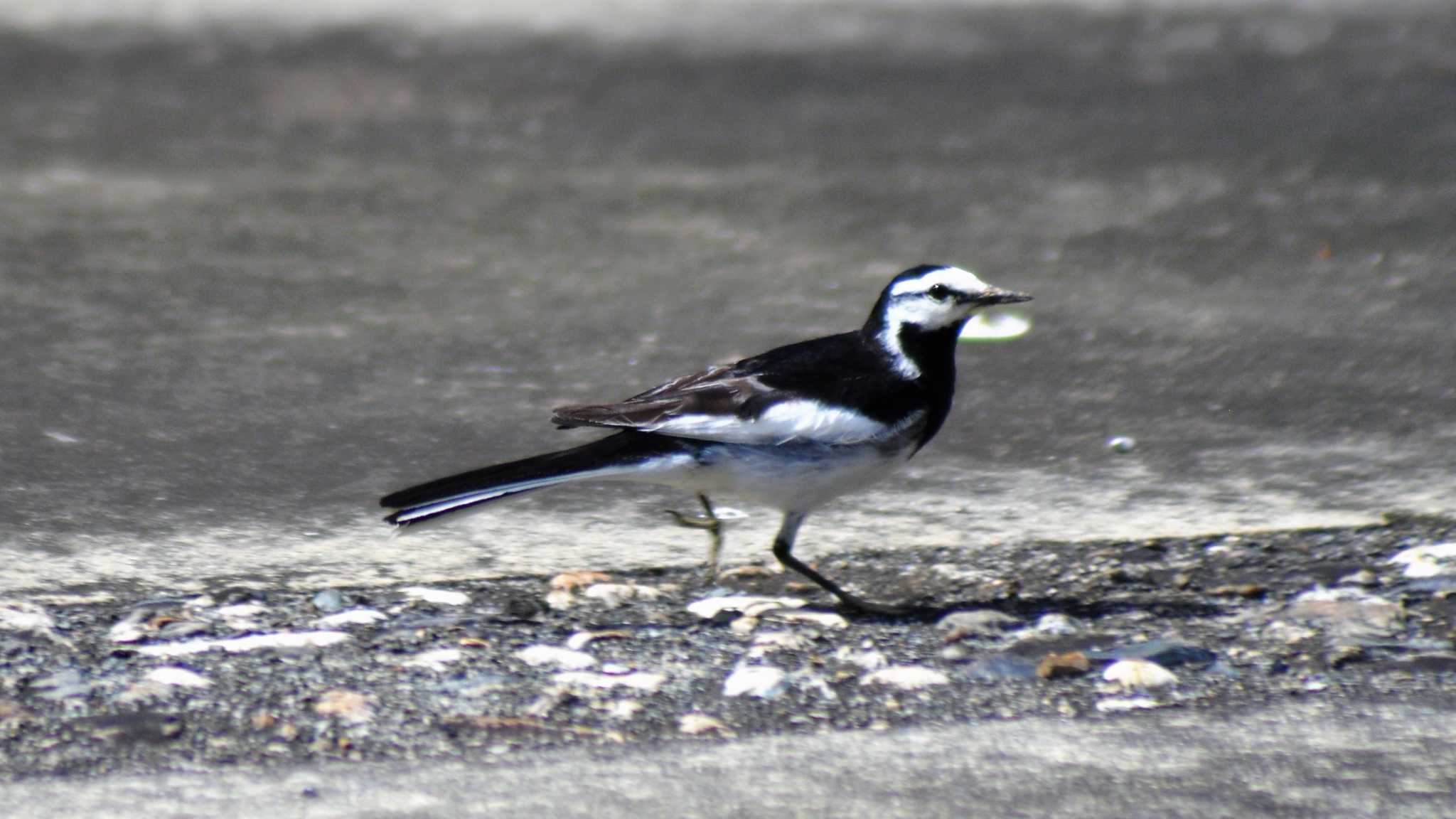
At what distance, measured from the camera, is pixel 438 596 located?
148 inches

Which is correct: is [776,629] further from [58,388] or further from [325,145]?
[325,145]

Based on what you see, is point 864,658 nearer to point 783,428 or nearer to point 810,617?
point 810,617

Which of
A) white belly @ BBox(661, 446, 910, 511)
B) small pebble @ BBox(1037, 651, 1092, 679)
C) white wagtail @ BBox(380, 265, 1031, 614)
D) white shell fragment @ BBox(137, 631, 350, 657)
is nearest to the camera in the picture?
small pebble @ BBox(1037, 651, 1092, 679)

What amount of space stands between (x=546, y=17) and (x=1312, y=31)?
3601mm

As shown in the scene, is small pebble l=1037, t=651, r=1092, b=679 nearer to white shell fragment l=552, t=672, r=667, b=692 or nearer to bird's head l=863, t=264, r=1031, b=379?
→ white shell fragment l=552, t=672, r=667, b=692

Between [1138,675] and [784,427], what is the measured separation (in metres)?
0.89

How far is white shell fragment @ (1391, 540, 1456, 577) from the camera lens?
371cm

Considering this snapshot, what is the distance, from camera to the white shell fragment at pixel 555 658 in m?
3.36

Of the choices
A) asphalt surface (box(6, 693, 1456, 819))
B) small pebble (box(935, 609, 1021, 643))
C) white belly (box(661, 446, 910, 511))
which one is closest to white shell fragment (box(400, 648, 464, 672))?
asphalt surface (box(6, 693, 1456, 819))

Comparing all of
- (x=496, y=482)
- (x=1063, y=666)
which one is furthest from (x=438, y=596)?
(x=1063, y=666)

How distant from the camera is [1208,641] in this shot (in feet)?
11.3

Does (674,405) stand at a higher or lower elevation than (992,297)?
lower

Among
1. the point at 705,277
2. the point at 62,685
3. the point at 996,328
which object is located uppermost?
the point at 705,277

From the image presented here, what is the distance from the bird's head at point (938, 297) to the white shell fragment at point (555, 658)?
105 centimetres
